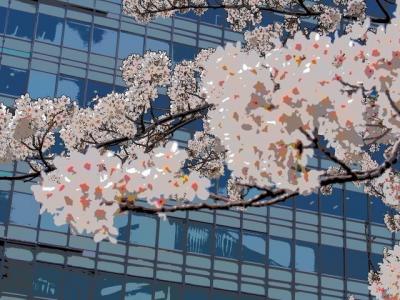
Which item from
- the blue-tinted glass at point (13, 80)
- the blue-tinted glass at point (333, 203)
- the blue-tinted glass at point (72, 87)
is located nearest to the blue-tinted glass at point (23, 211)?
the blue-tinted glass at point (13, 80)

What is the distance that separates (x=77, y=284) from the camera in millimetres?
29125

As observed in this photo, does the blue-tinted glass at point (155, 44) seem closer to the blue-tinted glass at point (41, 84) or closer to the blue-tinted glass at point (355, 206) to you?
the blue-tinted glass at point (41, 84)

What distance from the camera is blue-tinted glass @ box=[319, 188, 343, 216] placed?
34.1 m

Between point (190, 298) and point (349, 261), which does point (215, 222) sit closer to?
point (190, 298)

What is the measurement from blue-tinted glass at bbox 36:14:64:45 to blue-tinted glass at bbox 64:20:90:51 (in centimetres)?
31

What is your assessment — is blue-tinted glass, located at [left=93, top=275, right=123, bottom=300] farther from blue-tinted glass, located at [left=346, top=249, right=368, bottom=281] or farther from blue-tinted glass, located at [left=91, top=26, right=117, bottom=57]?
blue-tinted glass, located at [left=346, top=249, right=368, bottom=281]

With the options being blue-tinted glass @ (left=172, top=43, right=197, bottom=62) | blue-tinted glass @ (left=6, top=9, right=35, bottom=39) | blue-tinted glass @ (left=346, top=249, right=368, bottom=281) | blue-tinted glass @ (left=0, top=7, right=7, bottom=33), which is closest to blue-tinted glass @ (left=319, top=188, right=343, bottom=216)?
blue-tinted glass @ (left=346, top=249, right=368, bottom=281)

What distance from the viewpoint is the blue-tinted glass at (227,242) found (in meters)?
31.7

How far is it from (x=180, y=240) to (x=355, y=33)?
86.7 ft

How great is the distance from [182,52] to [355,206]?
34.4 feet

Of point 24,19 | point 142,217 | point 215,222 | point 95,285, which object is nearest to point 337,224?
point 215,222

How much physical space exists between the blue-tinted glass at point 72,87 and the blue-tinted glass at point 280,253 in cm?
1015

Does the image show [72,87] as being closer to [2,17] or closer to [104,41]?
[104,41]

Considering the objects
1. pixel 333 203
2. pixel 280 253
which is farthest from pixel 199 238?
pixel 333 203
